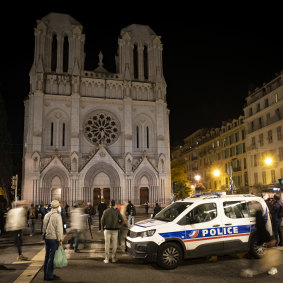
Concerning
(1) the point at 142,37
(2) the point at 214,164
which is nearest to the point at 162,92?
(1) the point at 142,37

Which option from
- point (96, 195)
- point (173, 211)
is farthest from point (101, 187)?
point (173, 211)

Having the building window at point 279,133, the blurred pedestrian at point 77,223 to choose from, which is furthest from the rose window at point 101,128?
the blurred pedestrian at point 77,223

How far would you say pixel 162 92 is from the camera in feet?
126

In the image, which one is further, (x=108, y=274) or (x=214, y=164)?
(x=214, y=164)

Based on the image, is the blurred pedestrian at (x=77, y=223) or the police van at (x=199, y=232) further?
the blurred pedestrian at (x=77, y=223)

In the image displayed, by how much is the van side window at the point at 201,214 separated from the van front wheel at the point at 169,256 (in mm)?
654

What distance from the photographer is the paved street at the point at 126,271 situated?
256 inches

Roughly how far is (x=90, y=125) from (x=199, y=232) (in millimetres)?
30076

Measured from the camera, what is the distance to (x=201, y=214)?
25.8 feet

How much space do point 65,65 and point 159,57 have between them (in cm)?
1285

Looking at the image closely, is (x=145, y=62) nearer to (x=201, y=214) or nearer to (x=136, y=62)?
(x=136, y=62)

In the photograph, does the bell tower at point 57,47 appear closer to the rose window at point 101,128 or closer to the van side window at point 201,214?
the rose window at point 101,128

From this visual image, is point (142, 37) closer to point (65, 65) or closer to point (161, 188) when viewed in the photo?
point (65, 65)

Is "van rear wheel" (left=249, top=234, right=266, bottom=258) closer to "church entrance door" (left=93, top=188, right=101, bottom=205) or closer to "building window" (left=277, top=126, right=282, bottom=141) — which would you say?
"building window" (left=277, top=126, right=282, bottom=141)
